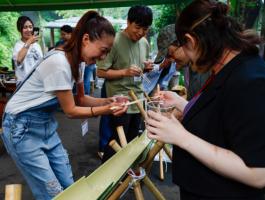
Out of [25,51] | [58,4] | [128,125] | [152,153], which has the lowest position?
[128,125]

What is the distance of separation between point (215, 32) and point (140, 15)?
1.58 metres

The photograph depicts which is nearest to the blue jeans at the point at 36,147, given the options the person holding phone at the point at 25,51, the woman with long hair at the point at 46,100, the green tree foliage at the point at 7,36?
the woman with long hair at the point at 46,100

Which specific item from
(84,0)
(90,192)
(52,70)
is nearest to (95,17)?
(52,70)

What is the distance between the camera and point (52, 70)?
1.41 m

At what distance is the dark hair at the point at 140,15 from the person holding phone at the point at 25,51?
5.06 ft

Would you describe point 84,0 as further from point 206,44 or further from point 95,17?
point 206,44

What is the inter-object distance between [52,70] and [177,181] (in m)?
0.79

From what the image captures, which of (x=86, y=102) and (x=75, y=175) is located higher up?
(x=86, y=102)

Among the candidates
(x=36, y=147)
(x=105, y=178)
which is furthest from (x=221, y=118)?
(x=36, y=147)

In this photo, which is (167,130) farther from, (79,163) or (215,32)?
(79,163)

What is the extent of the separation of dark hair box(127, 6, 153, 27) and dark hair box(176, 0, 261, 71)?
4.95 feet

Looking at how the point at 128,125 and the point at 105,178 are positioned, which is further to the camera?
the point at 128,125

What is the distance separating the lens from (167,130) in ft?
2.98

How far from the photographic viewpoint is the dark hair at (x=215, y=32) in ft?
2.86
